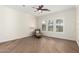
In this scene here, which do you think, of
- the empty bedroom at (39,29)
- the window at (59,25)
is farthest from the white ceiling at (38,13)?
the window at (59,25)

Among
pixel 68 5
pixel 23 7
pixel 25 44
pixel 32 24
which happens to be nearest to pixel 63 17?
pixel 68 5

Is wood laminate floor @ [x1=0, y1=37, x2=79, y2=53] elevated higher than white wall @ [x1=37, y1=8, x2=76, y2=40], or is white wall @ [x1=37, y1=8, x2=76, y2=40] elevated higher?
white wall @ [x1=37, y1=8, x2=76, y2=40]

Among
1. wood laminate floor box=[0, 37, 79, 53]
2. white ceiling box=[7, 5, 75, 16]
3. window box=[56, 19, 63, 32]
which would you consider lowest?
wood laminate floor box=[0, 37, 79, 53]

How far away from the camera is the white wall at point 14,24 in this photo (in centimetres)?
211

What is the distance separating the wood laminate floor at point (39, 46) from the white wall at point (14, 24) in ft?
0.48

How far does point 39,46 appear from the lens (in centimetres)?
214

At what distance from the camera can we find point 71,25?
2047mm

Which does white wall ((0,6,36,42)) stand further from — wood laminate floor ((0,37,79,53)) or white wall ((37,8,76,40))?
white wall ((37,8,76,40))

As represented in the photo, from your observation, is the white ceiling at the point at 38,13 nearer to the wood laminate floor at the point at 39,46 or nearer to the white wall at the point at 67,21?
the white wall at the point at 67,21

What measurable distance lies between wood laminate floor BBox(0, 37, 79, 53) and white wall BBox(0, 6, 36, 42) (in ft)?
0.48

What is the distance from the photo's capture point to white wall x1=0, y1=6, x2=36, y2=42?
6.91 ft

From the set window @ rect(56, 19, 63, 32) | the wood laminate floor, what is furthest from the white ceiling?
the wood laminate floor

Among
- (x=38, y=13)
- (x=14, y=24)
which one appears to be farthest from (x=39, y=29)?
(x=14, y=24)
